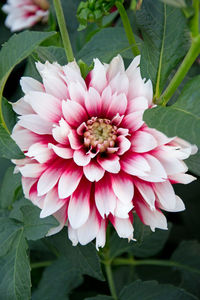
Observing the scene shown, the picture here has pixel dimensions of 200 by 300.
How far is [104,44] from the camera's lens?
2.41 feet

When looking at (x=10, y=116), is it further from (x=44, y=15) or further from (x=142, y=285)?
(x=44, y=15)

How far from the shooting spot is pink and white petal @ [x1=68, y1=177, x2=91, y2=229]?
1.73 feet

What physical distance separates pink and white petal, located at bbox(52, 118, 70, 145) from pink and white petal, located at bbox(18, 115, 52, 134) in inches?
0.6

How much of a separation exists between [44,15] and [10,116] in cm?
60

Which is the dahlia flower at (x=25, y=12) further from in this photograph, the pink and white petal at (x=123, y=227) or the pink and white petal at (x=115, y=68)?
the pink and white petal at (x=123, y=227)

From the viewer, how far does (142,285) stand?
79 cm

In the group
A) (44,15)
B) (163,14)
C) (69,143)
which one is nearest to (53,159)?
(69,143)

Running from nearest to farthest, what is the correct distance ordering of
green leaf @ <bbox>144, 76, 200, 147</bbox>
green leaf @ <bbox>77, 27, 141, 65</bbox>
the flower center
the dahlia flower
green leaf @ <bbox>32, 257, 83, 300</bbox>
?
green leaf @ <bbox>144, 76, 200, 147</bbox> < the flower center < green leaf @ <bbox>77, 27, 141, 65</bbox> < green leaf @ <bbox>32, 257, 83, 300</bbox> < the dahlia flower

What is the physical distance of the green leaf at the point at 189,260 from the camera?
91 centimetres

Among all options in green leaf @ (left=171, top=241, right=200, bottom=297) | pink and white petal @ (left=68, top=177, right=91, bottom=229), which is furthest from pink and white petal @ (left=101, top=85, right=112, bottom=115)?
green leaf @ (left=171, top=241, right=200, bottom=297)

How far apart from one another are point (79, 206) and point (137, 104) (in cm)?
14

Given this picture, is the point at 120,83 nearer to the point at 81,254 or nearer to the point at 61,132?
the point at 61,132

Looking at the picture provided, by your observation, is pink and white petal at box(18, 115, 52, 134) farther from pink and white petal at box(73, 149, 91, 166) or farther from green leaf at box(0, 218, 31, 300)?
green leaf at box(0, 218, 31, 300)

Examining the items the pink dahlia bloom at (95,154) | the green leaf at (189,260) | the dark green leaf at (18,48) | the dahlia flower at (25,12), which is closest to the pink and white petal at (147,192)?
the pink dahlia bloom at (95,154)
